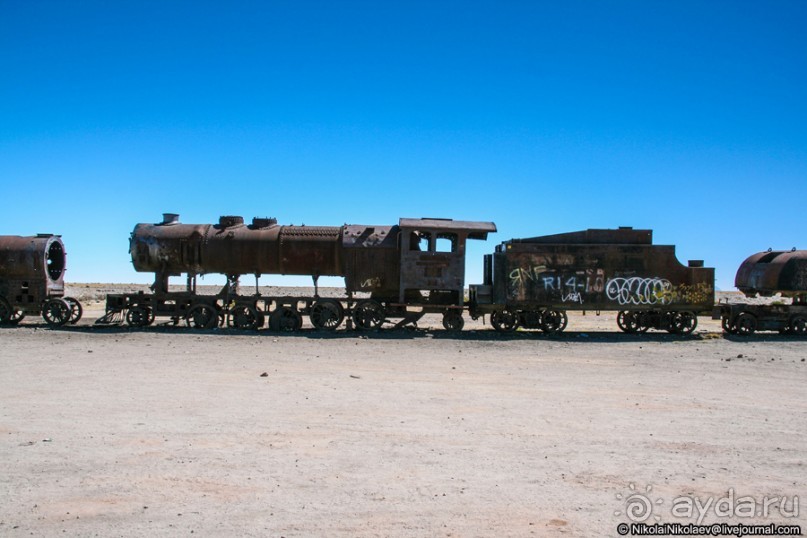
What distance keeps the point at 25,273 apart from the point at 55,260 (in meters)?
1.59

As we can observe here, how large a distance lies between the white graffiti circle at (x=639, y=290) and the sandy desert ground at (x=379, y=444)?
6435mm

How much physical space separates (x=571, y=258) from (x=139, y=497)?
1738 cm

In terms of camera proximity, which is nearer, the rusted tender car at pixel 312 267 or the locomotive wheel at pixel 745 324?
the rusted tender car at pixel 312 267

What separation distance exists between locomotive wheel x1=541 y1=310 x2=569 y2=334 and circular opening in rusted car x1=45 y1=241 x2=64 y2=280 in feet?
59.7

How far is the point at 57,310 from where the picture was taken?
21.2m

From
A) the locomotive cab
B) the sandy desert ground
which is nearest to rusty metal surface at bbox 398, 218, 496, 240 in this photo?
the locomotive cab

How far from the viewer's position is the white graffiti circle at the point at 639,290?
20.4 m

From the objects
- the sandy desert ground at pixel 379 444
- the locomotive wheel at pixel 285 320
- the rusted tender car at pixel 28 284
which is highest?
the rusted tender car at pixel 28 284

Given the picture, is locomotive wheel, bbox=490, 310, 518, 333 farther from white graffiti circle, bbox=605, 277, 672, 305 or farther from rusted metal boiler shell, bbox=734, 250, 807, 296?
rusted metal boiler shell, bbox=734, 250, 807, 296

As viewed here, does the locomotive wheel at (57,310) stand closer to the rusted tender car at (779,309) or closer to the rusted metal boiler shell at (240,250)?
the rusted metal boiler shell at (240,250)

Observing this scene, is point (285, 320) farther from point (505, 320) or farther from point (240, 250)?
point (505, 320)

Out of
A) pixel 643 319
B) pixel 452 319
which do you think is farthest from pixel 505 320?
pixel 643 319

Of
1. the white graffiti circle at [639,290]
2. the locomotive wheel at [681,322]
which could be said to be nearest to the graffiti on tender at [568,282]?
the white graffiti circle at [639,290]

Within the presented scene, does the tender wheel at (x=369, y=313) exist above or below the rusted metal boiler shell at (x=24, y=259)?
below
